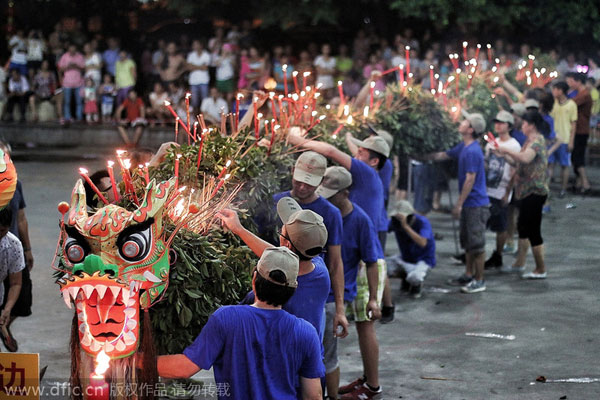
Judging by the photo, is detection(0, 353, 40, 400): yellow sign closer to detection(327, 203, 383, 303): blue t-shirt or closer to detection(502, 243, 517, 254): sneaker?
detection(327, 203, 383, 303): blue t-shirt

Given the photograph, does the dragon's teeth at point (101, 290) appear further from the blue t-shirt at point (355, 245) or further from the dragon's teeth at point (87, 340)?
the blue t-shirt at point (355, 245)

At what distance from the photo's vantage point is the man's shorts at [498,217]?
11.5 meters

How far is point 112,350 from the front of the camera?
4750 mm

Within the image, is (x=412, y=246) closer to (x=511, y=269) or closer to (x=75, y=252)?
(x=511, y=269)

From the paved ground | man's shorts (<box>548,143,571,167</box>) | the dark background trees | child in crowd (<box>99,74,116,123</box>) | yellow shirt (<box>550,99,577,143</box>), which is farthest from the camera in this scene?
the dark background trees

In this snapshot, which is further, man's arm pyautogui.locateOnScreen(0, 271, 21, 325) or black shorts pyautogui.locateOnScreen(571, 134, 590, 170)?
black shorts pyautogui.locateOnScreen(571, 134, 590, 170)

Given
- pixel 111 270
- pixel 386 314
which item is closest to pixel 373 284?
pixel 386 314

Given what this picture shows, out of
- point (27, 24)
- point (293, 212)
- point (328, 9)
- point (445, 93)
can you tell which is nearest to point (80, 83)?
point (27, 24)

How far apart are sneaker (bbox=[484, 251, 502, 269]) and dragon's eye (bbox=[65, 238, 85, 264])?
24.8 ft

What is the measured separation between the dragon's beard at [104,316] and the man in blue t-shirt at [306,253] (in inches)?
44.0

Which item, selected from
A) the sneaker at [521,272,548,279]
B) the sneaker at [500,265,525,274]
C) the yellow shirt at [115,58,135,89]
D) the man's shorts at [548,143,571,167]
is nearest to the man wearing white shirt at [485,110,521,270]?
the sneaker at [500,265,525,274]

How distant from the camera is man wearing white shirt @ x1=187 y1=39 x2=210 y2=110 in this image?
70.4 feet

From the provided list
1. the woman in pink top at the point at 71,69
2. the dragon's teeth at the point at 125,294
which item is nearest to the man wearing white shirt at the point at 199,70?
the woman in pink top at the point at 71,69

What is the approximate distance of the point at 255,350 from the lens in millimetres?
4613
